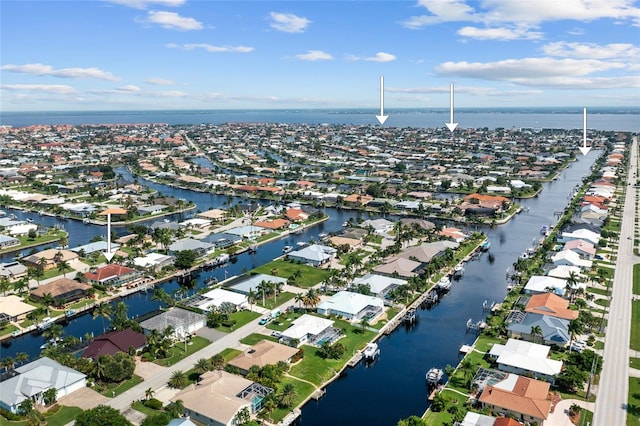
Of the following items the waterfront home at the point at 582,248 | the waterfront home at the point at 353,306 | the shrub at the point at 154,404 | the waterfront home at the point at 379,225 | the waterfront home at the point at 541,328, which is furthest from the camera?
the waterfront home at the point at 379,225

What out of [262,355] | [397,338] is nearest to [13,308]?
[262,355]

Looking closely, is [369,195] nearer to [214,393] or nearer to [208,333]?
[208,333]

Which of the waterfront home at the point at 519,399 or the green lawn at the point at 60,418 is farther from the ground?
the waterfront home at the point at 519,399

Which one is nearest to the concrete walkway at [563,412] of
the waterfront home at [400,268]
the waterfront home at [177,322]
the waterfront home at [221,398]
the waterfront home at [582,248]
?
the waterfront home at [221,398]

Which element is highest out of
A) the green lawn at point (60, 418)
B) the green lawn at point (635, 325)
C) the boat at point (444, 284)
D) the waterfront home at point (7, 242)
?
the waterfront home at point (7, 242)

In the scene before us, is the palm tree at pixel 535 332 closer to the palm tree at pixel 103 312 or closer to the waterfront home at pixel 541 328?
the waterfront home at pixel 541 328

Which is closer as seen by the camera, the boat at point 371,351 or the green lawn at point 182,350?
the green lawn at point 182,350

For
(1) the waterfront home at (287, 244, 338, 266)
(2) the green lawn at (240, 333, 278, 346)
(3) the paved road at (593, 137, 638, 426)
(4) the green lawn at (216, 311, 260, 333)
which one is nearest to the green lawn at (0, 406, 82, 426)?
(2) the green lawn at (240, 333, 278, 346)

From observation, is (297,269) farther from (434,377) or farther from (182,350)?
(434,377)

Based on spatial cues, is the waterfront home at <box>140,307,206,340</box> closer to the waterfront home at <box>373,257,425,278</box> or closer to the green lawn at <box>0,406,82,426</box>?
the green lawn at <box>0,406,82,426</box>
